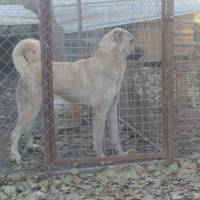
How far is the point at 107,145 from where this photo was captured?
6250 mm

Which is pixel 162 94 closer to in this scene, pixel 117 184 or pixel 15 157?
pixel 117 184

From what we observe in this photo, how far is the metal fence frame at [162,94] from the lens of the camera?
15.8 ft

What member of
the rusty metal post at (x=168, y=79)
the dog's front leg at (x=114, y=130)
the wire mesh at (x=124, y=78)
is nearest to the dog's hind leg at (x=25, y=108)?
the wire mesh at (x=124, y=78)

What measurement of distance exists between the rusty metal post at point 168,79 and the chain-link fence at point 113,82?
0.01m

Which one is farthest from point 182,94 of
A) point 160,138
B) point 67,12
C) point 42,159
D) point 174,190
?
point 67,12

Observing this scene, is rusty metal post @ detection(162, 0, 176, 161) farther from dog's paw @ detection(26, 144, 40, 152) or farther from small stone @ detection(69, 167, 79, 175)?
dog's paw @ detection(26, 144, 40, 152)

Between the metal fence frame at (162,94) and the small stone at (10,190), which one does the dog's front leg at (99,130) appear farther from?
the small stone at (10,190)

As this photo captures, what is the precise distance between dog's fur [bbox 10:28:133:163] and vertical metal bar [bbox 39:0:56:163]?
2.02 feet

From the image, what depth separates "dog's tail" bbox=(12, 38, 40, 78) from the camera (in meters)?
5.64

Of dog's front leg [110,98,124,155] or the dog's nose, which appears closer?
the dog's nose

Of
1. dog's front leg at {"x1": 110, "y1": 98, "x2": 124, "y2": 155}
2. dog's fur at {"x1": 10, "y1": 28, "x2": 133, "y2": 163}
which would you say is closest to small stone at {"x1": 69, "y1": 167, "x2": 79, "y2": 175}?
dog's fur at {"x1": 10, "y1": 28, "x2": 133, "y2": 163}

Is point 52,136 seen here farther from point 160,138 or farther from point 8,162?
point 160,138

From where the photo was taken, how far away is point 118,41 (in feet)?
18.5

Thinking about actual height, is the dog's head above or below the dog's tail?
above
